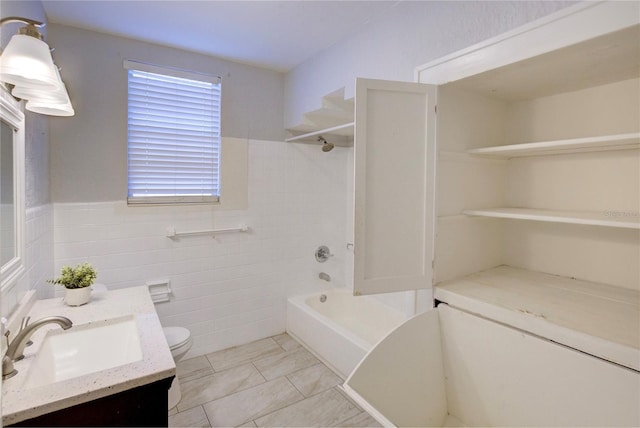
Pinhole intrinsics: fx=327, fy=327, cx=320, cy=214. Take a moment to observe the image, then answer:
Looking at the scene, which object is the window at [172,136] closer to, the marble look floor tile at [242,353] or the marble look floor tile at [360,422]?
the marble look floor tile at [242,353]

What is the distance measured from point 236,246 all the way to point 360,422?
170 cm

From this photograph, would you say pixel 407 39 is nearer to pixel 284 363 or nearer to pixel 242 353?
pixel 284 363

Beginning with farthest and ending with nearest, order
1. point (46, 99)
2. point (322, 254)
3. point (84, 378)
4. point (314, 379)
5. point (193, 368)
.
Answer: point (322, 254) → point (193, 368) → point (314, 379) → point (46, 99) → point (84, 378)

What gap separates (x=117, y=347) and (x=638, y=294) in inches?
95.3

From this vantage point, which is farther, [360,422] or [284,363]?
[284,363]

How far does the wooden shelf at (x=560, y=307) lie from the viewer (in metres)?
1.16

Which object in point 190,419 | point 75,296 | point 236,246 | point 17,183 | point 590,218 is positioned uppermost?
point 17,183

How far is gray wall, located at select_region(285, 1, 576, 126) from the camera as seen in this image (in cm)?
144

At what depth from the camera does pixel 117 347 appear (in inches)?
58.2

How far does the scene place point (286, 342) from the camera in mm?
3070

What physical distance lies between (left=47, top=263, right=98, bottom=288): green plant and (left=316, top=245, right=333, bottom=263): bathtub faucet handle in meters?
2.00

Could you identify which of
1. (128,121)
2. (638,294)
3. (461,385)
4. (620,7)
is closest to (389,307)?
(461,385)

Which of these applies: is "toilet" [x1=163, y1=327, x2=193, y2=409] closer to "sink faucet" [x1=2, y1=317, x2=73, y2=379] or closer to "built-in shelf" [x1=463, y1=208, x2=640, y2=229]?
"sink faucet" [x1=2, y1=317, x2=73, y2=379]

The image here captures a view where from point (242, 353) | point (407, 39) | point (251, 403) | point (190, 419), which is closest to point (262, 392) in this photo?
point (251, 403)
